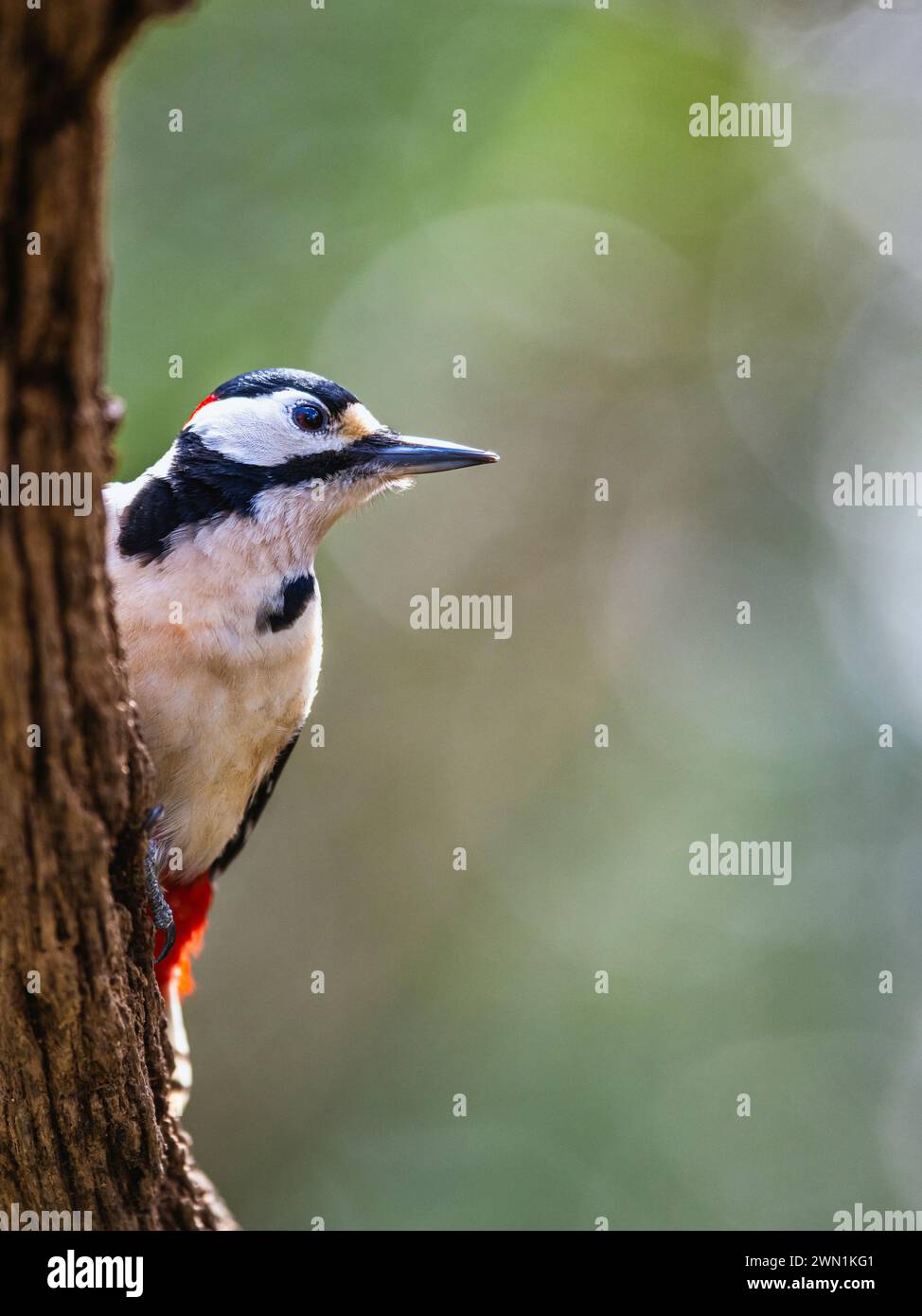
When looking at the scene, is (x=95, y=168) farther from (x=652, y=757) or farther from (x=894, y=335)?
(x=894, y=335)

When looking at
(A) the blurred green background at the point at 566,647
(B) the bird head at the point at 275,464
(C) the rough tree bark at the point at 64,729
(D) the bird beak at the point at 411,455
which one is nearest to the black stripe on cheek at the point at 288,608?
(B) the bird head at the point at 275,464

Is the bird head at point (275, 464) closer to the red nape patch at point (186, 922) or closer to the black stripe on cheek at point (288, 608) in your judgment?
the black stripe on cheek at point (288, 608)

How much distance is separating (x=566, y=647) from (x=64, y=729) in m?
6.10

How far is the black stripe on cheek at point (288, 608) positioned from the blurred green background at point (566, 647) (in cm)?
263

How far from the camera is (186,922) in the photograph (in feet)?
12.0

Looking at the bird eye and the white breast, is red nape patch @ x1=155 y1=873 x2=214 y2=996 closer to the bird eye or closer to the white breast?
the white breast

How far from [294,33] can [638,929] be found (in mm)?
4712

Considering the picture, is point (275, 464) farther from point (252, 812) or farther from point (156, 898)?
point (156, 898)

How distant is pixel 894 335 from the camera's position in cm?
756

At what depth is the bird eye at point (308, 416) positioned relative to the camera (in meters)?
3.48

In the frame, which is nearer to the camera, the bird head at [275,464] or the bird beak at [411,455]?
the bird head at [275,464]

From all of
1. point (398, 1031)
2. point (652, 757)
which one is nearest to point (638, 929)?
point (652, 757)

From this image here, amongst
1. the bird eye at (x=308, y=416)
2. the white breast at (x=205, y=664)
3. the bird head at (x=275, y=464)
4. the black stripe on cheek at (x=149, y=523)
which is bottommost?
the white breast at (x=205, y=664)

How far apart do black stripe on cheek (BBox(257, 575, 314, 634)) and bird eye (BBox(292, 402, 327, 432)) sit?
486 millimetres
